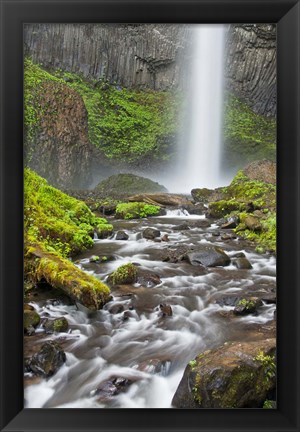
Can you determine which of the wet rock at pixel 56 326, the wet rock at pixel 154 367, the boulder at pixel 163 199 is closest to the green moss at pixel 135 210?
the boulder at pixel 163 199

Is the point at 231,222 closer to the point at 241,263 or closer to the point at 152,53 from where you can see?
the point at 241,263

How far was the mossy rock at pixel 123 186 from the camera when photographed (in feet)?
6.11

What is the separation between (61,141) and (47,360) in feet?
3.30

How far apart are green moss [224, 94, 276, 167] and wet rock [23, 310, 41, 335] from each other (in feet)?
3.73

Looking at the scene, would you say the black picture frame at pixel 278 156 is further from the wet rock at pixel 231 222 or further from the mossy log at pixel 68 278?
the wet rock at pixel 231 222

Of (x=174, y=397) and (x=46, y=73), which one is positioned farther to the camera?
(x=46, y=73)

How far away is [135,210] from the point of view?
6.18 ft

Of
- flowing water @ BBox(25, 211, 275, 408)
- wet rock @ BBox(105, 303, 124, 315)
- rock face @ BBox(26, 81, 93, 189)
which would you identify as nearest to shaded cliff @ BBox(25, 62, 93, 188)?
rock face @ BBox(26, 81, 93, 189)

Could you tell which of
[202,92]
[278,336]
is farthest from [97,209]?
[278,336]
